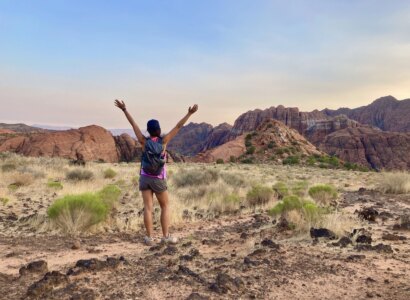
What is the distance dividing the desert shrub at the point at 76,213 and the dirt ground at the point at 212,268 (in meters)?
0.48

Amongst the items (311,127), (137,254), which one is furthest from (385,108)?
(137,254)

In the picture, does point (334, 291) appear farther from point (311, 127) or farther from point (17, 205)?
point (311, 127)

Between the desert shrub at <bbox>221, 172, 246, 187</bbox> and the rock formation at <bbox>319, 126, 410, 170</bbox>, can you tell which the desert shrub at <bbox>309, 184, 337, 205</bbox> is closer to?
the desert shrub at <bbox>221, 172, 246, 187</bbox>

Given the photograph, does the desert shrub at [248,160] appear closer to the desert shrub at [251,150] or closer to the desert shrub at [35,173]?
the desert shrub at [251,150]

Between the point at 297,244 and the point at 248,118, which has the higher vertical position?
the point at 248,118

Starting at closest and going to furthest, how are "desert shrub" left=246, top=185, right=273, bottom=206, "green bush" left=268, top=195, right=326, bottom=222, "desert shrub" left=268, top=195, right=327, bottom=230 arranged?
1. "desert shrub" left=268, top=195, right=327, bottom=230
2. "green bush" left=268, top=195, right=326, bottom=222
3. "desert shrub" left=246, top=185, right=273, bottom=206

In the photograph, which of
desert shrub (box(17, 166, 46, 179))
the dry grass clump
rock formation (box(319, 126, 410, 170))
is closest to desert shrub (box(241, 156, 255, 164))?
desert shrub (box(17, 166, 46, 179))

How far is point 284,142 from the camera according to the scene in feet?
185

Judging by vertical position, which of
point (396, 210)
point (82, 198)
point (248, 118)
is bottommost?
point (396, 210)

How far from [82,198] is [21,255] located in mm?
2194

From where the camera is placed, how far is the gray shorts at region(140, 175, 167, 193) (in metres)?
6.46

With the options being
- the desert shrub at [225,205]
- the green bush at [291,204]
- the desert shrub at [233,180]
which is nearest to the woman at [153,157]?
the green bush at [291,204]

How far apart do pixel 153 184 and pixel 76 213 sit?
246 cm

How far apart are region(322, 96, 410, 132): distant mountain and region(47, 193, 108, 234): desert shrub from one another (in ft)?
486
